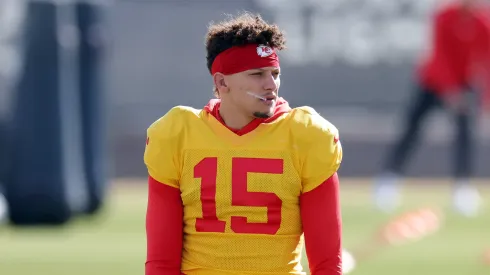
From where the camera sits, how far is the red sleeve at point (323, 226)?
4.69 m

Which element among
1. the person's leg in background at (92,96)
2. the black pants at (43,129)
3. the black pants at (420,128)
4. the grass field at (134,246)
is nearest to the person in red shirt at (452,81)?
the black pants at (420,128)

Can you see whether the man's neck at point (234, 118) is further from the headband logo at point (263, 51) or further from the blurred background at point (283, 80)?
the blurred background at point (283, 80)

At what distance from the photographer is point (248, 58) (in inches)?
186

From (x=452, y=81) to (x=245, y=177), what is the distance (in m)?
9.21

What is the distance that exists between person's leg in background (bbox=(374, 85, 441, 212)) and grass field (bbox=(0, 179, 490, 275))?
0.21 meters

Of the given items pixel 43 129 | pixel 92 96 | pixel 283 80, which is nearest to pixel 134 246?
pixel 43 129

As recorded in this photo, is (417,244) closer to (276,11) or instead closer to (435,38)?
(435,38)

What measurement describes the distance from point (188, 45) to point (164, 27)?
40 centimetres

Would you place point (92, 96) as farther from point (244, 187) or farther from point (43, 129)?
point (244, 187)

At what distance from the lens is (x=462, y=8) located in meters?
13.7

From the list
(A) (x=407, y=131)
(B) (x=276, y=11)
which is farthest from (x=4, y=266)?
(B) (x=276, y=11)

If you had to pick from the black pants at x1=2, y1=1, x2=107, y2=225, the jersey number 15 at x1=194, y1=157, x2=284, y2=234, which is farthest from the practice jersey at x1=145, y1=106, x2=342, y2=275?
the black pants at x1=2, y1=1, x2=107, y2=225

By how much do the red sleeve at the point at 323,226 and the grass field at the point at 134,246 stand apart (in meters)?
3.91

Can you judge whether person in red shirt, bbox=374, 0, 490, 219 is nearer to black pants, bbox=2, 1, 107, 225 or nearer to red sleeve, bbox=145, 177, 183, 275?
black pants, bbox=2, 1, 107, 225
